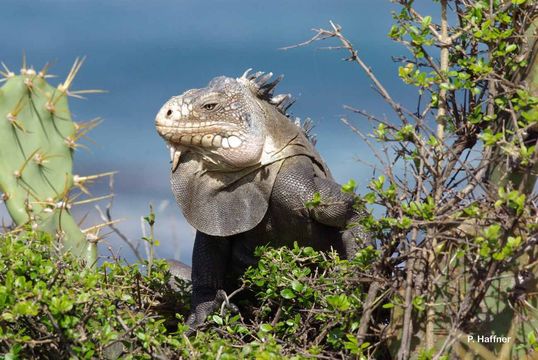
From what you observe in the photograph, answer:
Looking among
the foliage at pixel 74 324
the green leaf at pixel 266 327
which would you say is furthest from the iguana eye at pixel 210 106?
the green leaf at pixel 266 327

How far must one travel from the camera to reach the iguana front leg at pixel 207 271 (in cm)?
A: 692

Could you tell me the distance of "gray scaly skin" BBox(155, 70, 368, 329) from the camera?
6.70m

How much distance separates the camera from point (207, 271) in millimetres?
6992

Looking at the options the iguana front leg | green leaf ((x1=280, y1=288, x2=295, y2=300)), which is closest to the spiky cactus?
the iguana front leg

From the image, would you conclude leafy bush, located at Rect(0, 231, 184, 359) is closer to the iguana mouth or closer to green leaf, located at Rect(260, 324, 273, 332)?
green leaf, located at Rect(260, 324, 273, 332)

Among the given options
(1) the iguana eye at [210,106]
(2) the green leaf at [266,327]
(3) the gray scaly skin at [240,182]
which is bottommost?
(2) the green leaf at [266,327]

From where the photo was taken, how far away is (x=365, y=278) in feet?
17.0

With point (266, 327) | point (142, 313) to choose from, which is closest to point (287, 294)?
point (266, 327)

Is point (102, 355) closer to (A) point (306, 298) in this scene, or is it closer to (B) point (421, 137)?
(A) point (306, 298)

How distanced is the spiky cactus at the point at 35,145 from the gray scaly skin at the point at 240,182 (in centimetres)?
A: 233

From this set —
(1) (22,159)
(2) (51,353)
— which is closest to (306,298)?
(2) (51,353)

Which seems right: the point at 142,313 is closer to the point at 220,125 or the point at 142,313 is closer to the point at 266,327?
the point at 266,327

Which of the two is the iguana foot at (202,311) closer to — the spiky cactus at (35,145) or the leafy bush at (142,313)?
the leafy bush at (142,313)

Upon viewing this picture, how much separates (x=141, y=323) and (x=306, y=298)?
119 centimetres
